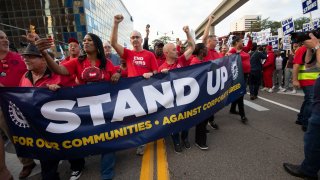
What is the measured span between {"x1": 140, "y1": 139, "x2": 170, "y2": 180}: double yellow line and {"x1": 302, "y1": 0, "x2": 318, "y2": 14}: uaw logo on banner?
785cm

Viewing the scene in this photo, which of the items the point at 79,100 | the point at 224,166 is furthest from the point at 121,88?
the point at 224,166

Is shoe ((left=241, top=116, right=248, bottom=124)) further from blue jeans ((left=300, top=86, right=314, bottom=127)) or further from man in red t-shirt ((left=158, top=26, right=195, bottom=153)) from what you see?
man in red t-shirt ((left=158, top=26, right=195, bottom=153))

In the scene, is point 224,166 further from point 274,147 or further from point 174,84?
point 174,84

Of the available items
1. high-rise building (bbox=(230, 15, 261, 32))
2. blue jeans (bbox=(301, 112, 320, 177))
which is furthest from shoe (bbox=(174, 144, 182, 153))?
high-rise building (bbox=(230, 15, 261, 32))

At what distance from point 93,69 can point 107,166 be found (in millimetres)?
1299

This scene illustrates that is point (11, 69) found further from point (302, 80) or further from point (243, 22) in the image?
point (243, 22)

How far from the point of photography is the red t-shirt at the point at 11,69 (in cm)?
369

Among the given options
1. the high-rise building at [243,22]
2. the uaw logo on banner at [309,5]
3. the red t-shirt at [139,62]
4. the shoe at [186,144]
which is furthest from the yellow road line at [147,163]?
the high-rise building at [243,22]

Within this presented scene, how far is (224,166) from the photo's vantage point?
3.42 m

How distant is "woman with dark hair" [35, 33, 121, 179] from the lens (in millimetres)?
3182

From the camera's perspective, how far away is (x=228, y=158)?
12.1 ft

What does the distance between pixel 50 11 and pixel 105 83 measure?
3944 cm

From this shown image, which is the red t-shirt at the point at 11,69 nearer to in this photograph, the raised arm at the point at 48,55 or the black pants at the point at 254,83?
the raised arm at the point at 48,55

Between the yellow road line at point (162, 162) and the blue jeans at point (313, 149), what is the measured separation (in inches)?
66.8
